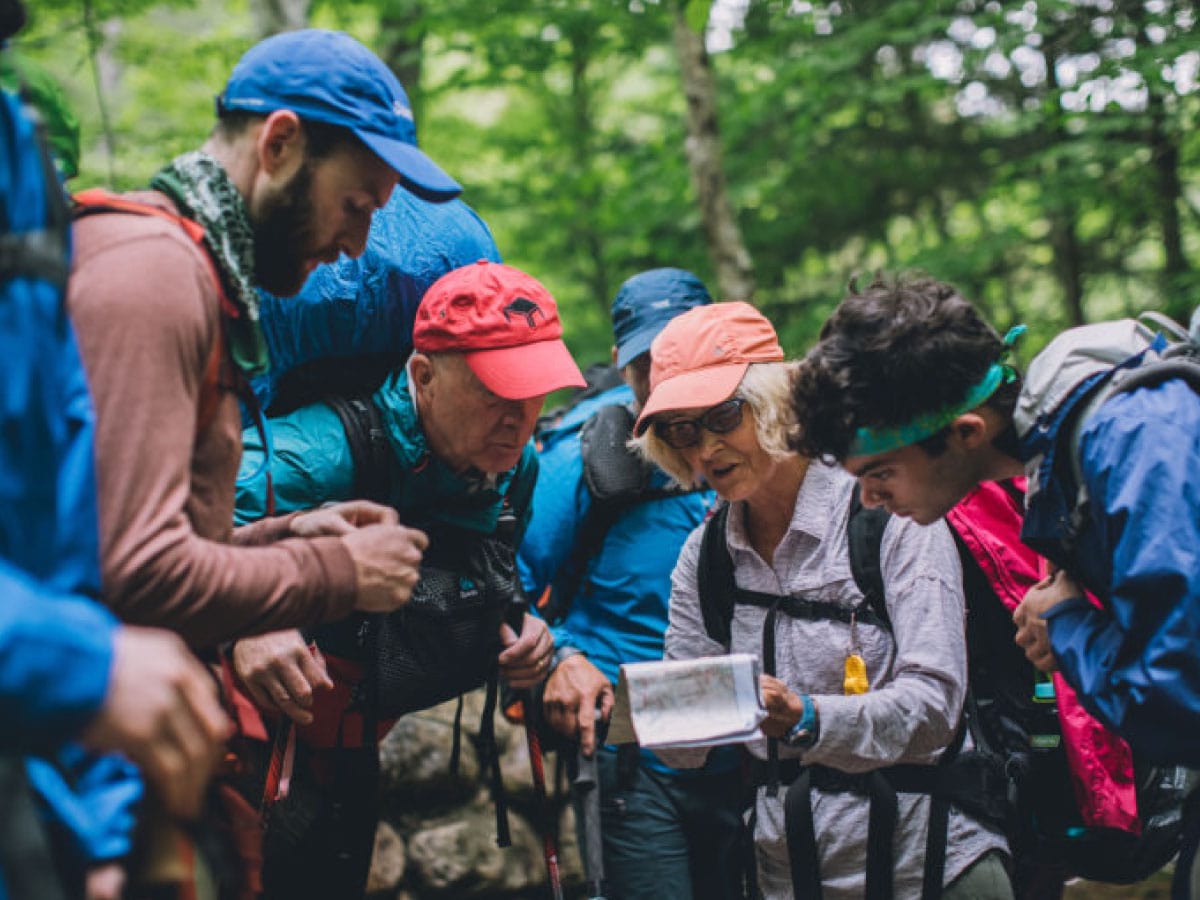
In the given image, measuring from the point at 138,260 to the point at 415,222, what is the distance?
212 centimetres

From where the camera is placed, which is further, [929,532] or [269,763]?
[269,763]

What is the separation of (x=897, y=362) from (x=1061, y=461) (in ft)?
1.57

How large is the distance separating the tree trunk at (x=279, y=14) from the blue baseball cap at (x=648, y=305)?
4.42 metres

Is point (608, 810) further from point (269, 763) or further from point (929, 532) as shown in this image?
point (929, 532)

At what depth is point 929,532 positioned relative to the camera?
9.96 ft

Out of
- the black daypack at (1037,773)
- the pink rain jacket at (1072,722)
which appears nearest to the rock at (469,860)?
the black daypack at (1037,773)

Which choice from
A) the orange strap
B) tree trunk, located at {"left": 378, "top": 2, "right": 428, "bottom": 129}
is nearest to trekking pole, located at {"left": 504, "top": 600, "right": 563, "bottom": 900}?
the orange strap

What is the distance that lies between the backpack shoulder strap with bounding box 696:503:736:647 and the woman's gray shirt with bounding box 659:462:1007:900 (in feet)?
0.13

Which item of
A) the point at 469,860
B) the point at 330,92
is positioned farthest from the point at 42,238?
the point at 469,860

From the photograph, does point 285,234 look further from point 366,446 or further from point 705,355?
point 705,355

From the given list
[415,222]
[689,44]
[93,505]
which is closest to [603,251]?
[689,44]

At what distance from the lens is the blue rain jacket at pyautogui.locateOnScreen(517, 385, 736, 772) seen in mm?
4074

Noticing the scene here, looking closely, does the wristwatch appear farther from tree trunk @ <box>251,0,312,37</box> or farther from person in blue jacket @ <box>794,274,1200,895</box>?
tree trunk @ <box>251,0,312,37</box>

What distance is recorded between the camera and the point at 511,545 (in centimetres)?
363
